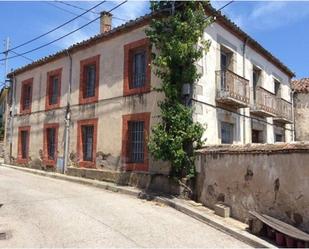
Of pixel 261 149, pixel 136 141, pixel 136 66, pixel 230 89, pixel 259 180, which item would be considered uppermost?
pixel 136 66

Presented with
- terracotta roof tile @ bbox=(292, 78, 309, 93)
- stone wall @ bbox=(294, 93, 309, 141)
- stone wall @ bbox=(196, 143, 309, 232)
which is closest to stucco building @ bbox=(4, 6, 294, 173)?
stone wall @ bbox=(294, 93, 309, 141)

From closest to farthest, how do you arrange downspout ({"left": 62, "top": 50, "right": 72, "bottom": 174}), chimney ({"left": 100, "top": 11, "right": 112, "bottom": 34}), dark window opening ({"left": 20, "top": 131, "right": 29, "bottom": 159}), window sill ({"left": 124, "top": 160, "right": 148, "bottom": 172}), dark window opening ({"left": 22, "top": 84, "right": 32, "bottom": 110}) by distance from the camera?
window sill ({"left": 124, "top": 160, "right": 148, "bottom": 172})
downspout ({"left": 62, "top": 50, "right": 72, "bottom": 174})
chimney ({"left": 100, "top": 11, "right": 112, "bottom": 34})
dark window opening ({"left": 20, "top": 131, "right": 29, "bottom": 159})
dark window opening ({"left": 22, "top": 84, "right": 32, "bottom": 110})

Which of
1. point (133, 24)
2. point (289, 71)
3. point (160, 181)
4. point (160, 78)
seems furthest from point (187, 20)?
point (289, 71)

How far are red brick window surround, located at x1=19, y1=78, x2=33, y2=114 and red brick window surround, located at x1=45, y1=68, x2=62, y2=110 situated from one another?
2104 mm

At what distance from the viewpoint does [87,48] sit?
16.4 meters

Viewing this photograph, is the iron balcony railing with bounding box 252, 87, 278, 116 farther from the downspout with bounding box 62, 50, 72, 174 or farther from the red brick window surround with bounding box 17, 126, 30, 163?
the red brick window surround with bounding box 17, 126, 30, 163

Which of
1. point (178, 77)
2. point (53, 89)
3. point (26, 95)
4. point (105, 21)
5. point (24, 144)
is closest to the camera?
point (178, 77)

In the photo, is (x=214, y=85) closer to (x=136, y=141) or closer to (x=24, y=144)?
(x=136, y=141)

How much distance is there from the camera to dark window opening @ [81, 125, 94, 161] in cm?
1594

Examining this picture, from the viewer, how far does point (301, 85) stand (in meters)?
21.4

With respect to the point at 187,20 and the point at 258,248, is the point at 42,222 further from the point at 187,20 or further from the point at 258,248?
the point at 187,20

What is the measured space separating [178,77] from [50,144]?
909cm

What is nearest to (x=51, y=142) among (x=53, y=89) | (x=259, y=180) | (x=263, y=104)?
(x=53, y=89)

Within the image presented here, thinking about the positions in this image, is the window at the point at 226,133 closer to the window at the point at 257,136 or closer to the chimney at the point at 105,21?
the window at the point at 257,136
